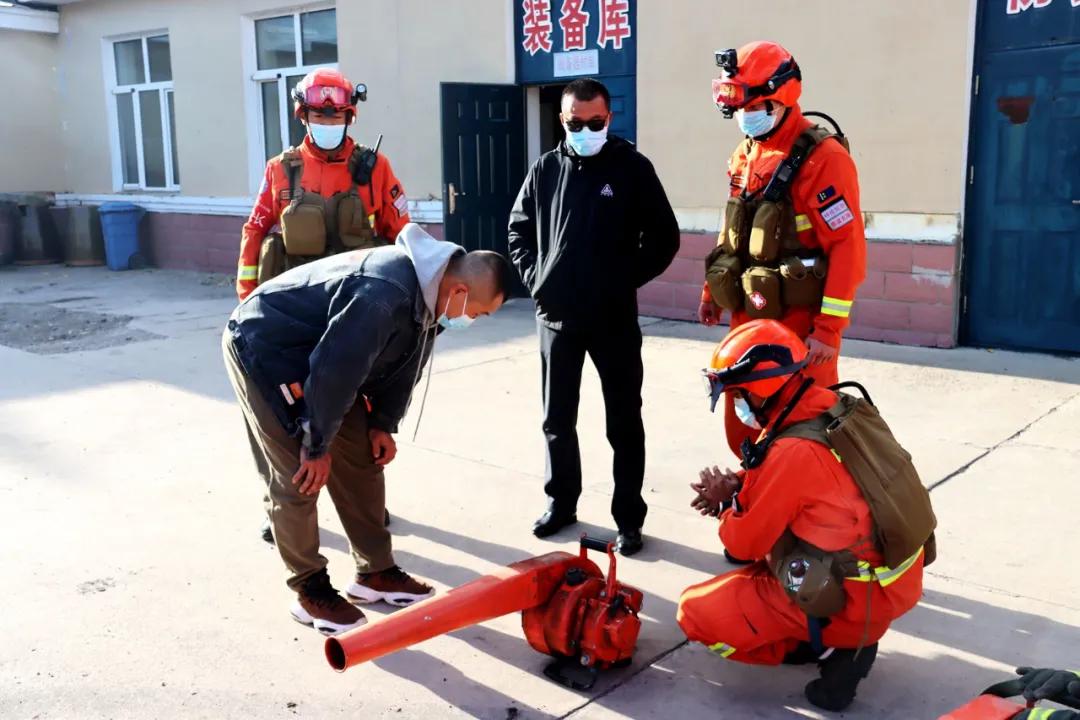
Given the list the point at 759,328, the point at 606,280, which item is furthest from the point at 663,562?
the point at 759,328

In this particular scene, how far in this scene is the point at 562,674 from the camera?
10.2ft

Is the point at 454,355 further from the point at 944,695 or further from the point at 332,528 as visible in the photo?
the point at 944,695

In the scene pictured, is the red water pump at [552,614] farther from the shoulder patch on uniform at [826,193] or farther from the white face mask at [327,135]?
the white face mask at [327,135]

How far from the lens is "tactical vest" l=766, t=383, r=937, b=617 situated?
9.24 feet

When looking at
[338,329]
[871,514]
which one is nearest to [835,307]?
[871,514]

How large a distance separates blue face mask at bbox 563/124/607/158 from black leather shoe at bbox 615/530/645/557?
1520mm

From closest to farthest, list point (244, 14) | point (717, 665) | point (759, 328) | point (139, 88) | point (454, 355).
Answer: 1. point (759, 328)
2. point (717, 665)
3. point (454, 355)
4. point (244, 14)
5. point (139, 88)

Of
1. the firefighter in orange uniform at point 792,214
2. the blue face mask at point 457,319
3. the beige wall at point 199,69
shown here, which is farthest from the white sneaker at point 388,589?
the beige wall at point 199,69

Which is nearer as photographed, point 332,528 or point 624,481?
point 624,481

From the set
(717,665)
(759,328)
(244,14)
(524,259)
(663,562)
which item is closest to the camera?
(759,328)

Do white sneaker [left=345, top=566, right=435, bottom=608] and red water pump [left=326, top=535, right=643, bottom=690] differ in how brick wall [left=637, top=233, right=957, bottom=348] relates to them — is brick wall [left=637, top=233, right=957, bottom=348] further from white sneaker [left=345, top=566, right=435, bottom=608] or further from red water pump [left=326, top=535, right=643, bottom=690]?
red water pump [left=326, top=535, right=643, bottom=690]

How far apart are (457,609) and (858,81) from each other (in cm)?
617

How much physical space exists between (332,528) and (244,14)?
390 inches

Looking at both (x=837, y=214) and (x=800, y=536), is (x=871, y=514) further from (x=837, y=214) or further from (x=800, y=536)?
(x=837, y=214)
